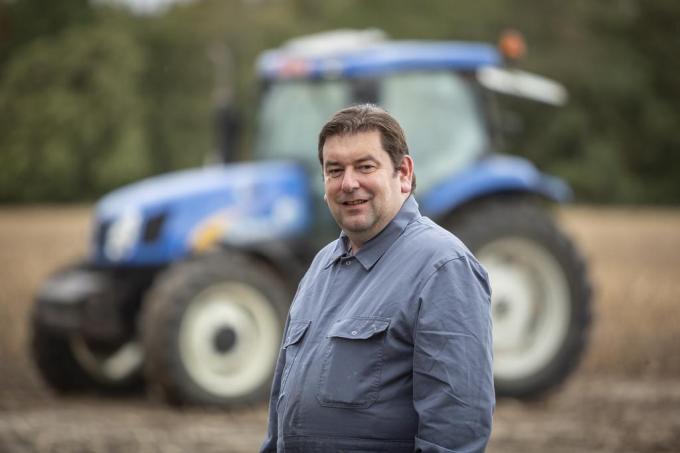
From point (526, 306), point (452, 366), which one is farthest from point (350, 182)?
point (526, 306)

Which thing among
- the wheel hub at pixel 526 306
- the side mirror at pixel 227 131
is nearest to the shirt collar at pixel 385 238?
the wheel hub at pixel 526 306

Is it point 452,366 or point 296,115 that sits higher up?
point 296,115

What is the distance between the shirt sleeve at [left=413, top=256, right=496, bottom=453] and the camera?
2389 mm

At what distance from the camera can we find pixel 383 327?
2480 mm

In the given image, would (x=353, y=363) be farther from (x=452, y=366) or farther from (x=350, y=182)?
(x=350, y=182)

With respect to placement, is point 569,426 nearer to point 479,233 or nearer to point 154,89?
point 479,233

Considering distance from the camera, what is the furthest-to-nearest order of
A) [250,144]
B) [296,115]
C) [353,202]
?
[250,144]
[296,115]
[353,202]

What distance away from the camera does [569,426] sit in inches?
267

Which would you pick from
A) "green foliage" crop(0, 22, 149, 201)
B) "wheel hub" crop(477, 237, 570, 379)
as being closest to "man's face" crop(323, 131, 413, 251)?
"wheel hub" crop(477, 237, 570, 379)

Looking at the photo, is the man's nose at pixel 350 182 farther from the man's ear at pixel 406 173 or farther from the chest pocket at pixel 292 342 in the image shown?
the chest pocket at pixel 292 342

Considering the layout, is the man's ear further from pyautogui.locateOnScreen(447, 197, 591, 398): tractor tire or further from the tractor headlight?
the tractor headlight

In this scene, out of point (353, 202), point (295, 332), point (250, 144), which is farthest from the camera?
point (250, 144)

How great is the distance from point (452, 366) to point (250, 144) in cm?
650

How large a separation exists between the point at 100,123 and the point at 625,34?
709 inches
